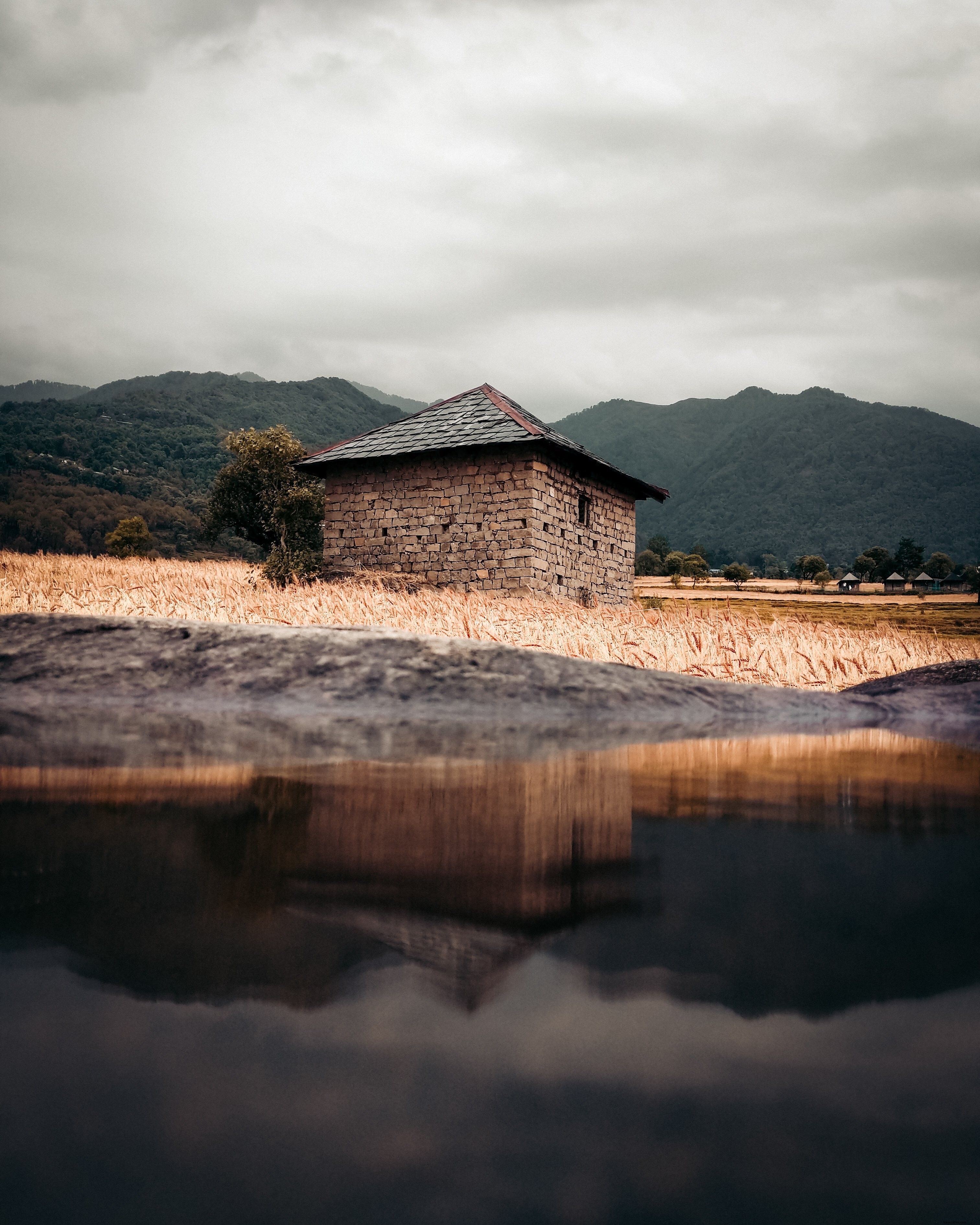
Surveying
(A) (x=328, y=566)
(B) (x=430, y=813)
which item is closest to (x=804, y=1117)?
(B) (x=430, y=813)

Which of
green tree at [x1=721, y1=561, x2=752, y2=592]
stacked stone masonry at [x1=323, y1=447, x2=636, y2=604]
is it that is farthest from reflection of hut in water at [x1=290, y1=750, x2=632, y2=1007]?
green tree at [x1=721, y1=561, x2=752, y2=592]

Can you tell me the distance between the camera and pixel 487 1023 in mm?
1018

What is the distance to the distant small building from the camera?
112 metres

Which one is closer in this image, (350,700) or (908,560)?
(350,700)

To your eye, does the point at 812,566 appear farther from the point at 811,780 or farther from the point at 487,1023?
the point at 487,1023

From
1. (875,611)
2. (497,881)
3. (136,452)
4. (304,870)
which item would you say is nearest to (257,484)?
(304,870)

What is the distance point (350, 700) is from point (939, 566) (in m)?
132

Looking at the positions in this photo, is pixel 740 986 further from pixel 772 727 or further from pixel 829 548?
pixel 829 548

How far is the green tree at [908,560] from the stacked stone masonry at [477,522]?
4399 inches

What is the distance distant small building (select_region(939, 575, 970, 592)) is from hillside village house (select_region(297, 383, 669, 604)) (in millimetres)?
105793

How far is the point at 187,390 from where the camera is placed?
175 metres

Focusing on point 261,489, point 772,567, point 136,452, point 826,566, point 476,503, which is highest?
point 136,452

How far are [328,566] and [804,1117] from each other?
71.2 feet

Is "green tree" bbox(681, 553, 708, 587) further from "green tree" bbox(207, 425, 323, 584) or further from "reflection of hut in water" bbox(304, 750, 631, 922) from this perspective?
"reflection of hut in water" bbox(304, 750, 631, 922)
